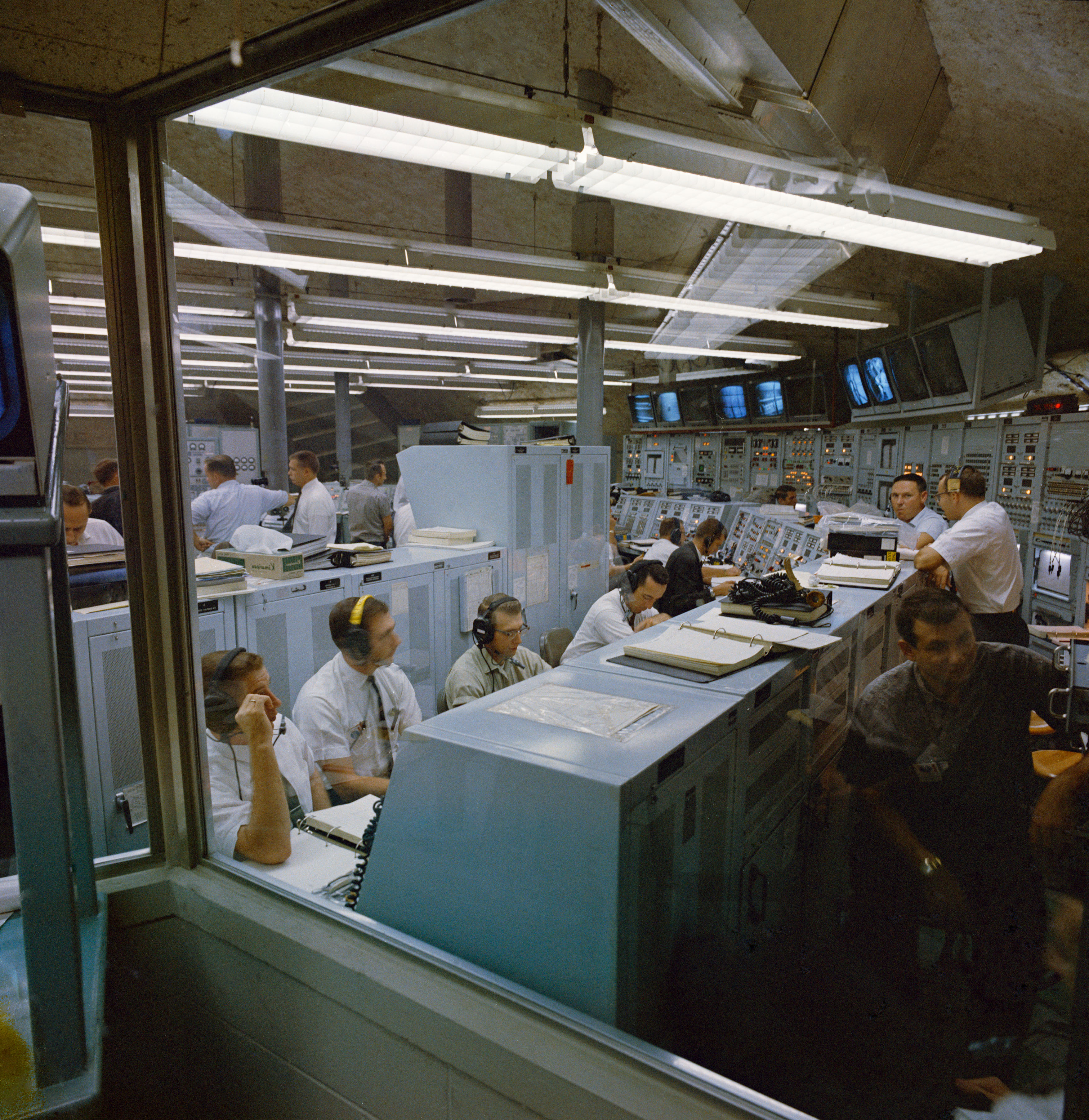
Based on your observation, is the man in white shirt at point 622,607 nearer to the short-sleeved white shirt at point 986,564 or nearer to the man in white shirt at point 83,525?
the short-sleeved white shirt at point 986,564

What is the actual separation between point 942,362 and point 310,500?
459 centimetres

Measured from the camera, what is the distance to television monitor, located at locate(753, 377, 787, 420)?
8016 mm

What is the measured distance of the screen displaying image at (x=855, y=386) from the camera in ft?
20.9

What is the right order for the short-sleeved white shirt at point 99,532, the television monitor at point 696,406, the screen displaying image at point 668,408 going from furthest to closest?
the screen displaying image at point 668,408 → the television monitor at point 696,406 → the short-sleeved white shirt at point 99,532

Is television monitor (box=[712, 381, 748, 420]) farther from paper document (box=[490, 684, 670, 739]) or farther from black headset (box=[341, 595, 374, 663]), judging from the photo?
paper document (box=[490, 684, 670, 739])

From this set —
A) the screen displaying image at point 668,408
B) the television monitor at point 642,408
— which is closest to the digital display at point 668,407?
the screen displaying image at point 668,408

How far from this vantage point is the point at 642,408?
10.1 meters

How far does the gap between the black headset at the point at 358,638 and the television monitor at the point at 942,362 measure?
4.36 m

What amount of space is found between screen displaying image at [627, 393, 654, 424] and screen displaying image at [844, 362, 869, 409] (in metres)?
3.47

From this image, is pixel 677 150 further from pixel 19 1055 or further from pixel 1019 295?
pixel 19 1055

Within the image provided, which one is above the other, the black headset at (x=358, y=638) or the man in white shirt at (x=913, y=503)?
the man in white shirt at (x=913, y=503)

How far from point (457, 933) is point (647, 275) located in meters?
4.05

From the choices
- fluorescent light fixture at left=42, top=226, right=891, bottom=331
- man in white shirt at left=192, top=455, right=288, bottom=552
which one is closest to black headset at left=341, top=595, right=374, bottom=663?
fluorescent light fixture at left=42, top=226, right=891, bottom=331

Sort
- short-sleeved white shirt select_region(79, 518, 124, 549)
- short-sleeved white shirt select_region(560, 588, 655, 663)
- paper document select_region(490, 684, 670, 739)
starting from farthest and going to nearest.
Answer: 1. short-sleeved white shirt select_region(79, 518, 124, 549)
2. short-sleeved white shirt select_region(560, 588, 655, 663)
3. paper document select_region(490, 684, 670, 739)
